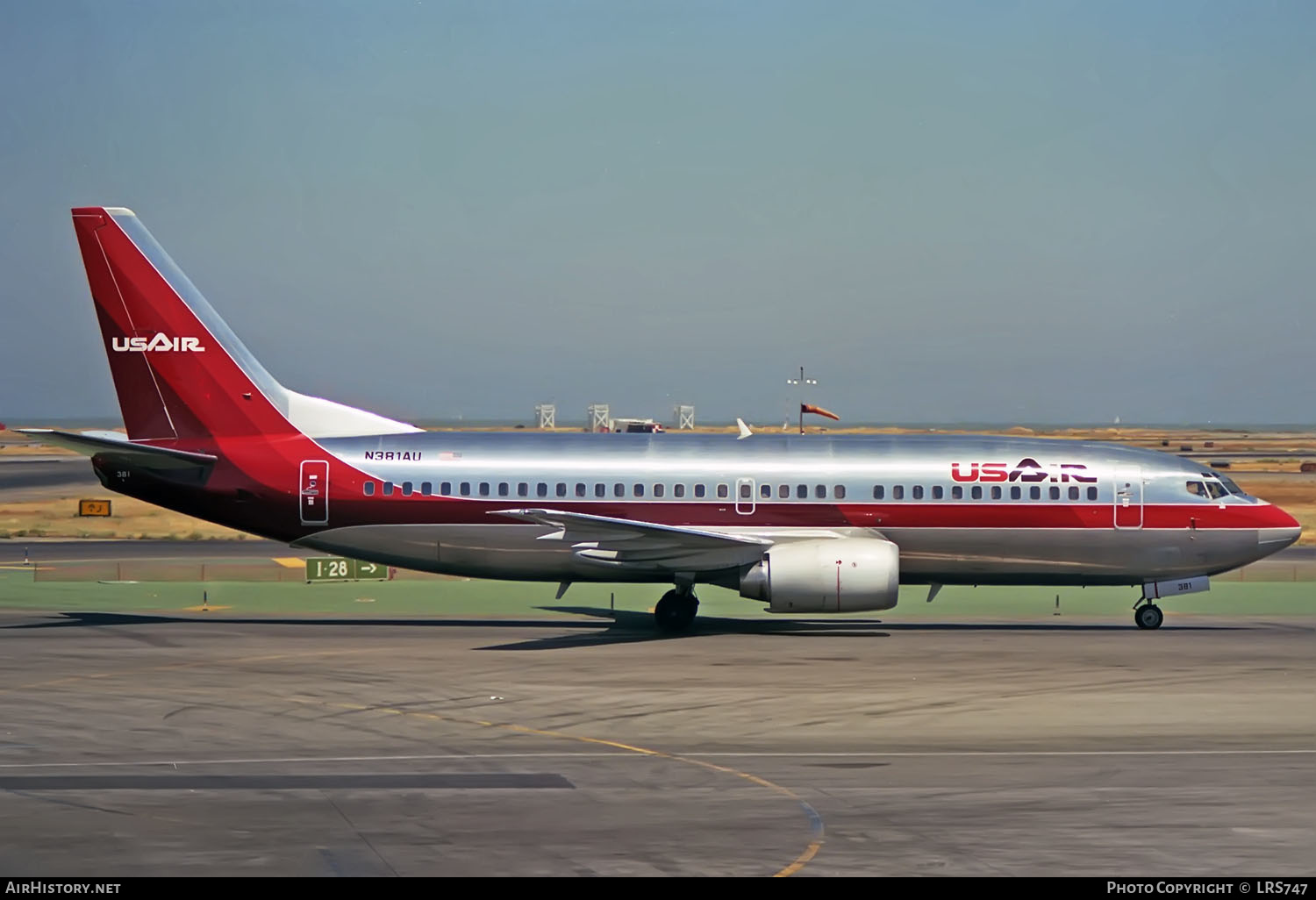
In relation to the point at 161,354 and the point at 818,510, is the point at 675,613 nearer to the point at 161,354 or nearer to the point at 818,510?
the point at 818,510

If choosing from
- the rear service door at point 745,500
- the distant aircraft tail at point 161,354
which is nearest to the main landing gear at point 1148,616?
the rear service door at point 745,500

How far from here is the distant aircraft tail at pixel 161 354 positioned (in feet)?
114

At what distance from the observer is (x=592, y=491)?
34.2 metres

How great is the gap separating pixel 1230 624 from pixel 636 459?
1488 centimetres

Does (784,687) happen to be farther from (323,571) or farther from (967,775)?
(323,571)

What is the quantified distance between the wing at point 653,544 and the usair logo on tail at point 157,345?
8.30 m

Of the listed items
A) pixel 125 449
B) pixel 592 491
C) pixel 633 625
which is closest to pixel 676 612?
pixel 633 625

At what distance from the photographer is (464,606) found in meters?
38.5

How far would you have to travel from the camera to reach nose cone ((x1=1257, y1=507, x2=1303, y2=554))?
1357 inches

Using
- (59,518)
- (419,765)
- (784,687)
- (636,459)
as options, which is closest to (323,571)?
(636,459)

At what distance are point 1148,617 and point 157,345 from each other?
24.3 meters

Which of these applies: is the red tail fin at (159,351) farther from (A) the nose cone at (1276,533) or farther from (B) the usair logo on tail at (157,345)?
(A) the nose cone at (1276,533)

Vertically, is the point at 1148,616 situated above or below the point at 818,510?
below

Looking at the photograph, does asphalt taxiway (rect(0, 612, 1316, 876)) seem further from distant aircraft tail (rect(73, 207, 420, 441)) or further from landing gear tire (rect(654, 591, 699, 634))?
distant aircraft tail (rect(73, 207, 420, 441))
